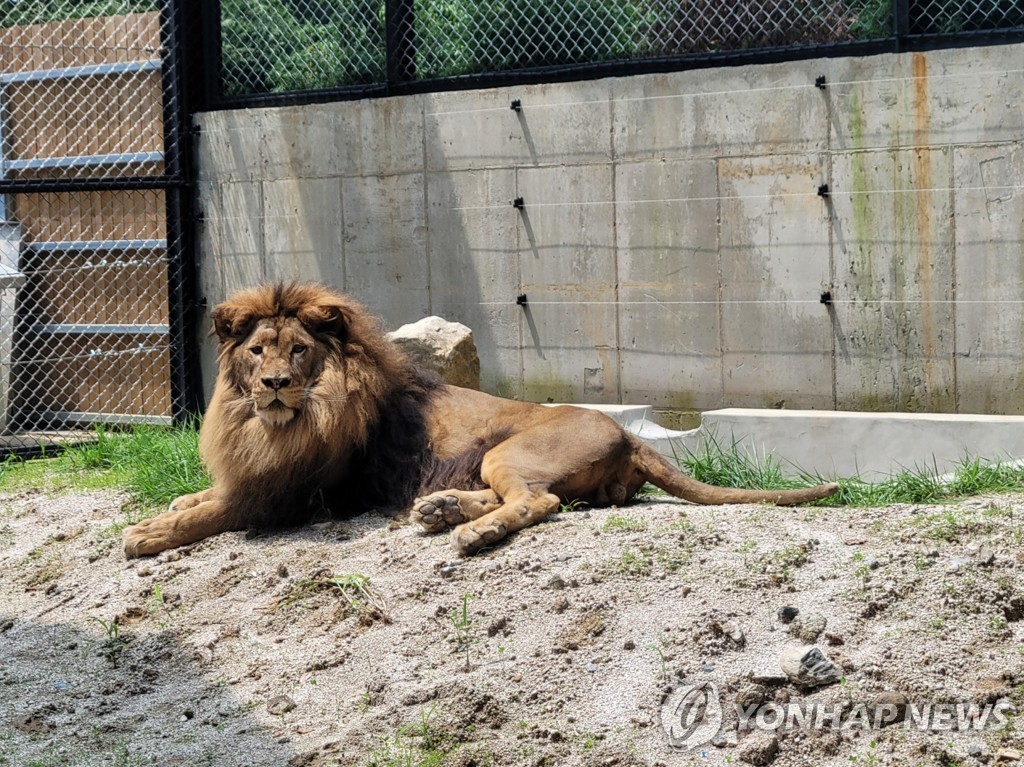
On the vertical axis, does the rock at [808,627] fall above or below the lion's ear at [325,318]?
below

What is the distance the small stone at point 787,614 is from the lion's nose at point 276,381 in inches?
98.5

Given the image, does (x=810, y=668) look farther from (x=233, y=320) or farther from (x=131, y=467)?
(x=131, y=467)

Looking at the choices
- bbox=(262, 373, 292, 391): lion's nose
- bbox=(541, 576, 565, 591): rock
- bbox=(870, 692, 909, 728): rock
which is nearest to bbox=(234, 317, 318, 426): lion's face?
bbox=(262, 373, 292, 391): lion's nose

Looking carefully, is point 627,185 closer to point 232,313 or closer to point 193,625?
point 232,313

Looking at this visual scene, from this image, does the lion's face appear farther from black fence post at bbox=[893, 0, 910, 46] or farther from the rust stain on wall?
black fence post at bbox=[893, 0, 910, 46]

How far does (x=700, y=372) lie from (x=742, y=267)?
0.68 meters

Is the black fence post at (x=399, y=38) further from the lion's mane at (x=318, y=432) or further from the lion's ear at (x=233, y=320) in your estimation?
the lion's ear at (x=233, y=320)

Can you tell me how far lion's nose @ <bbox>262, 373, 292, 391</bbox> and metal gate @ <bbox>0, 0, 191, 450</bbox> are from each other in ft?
12.2

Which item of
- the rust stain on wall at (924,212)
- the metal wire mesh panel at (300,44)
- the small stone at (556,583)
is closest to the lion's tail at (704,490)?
the small stone at (556,583)

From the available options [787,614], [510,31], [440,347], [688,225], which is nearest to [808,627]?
[787,614]

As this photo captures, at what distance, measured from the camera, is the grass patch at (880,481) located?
6148mm

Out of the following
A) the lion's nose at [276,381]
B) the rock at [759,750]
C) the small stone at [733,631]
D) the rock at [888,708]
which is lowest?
the rock at [759,750]

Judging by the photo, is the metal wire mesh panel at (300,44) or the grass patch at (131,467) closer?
the grass patch at (131,467)

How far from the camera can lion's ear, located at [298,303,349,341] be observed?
588 centimetres
